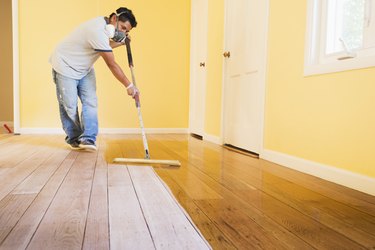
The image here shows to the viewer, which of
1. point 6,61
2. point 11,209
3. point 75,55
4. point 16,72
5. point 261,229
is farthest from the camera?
point 6,61

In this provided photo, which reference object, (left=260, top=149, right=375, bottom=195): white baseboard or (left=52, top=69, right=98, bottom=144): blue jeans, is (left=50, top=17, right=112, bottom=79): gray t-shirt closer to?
(left=52, top=69, right=98, bottom=144): blue jeans

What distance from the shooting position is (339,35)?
2064 millimetres

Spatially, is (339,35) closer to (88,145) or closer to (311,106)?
(311,106)

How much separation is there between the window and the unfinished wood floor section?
2.20 ft

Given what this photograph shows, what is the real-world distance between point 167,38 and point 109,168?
3.12 metres

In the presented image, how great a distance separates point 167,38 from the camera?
484cm

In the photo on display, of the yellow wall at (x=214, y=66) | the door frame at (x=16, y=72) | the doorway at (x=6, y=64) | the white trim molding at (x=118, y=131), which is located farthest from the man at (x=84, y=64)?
the doorway at (x=6, y=64)

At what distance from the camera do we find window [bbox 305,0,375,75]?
1782 mm

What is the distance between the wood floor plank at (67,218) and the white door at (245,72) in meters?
1.56

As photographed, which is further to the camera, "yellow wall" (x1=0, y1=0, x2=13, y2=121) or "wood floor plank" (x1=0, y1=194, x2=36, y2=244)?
"yellow wall" (x1=0, y1=0, x2=13, y2=121)

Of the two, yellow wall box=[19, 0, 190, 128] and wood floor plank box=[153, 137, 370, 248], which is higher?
yellow wall box=[19, 0, 190, 128]

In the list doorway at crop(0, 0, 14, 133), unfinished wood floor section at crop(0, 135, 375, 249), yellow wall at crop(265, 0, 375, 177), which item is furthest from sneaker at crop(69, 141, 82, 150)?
doorway at crop(0, 0, 14, 133)

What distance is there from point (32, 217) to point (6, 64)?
5.50 metres

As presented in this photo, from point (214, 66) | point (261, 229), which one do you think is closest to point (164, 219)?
point (261, 229)
